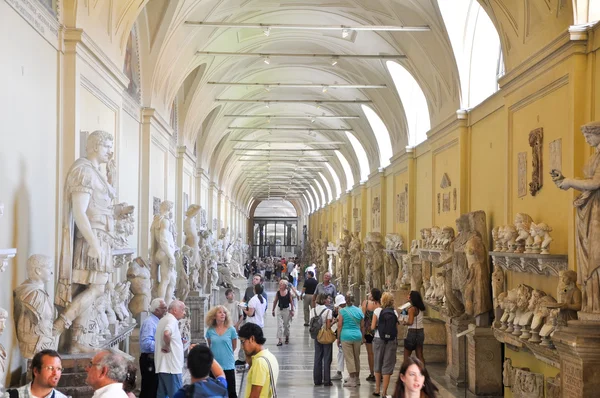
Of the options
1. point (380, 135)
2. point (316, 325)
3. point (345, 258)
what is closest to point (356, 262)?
point (345, 258)

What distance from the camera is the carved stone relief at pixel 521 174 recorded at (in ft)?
35.2

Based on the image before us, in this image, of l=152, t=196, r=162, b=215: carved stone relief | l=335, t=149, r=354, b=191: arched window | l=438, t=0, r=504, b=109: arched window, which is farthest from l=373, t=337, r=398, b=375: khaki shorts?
l=335, t=149, r=354, b=191: arched window

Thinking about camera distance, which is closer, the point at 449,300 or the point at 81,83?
the point at 81,83

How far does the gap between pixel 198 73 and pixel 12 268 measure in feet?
45.7

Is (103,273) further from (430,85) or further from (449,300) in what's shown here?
(430,85)

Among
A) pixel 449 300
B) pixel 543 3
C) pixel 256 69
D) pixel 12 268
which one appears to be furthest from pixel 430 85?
pixel 12 268

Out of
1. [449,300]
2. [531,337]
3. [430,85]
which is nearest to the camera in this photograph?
[531,337]

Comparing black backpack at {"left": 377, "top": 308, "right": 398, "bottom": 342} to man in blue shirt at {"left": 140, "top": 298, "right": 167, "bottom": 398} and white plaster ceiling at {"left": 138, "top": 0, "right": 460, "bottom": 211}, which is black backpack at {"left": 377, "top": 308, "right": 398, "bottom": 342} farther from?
white plaster ceiling at {"left": 138, "top": 0, "right": 460, "bottom": 211}

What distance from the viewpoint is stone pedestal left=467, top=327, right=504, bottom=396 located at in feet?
38.0

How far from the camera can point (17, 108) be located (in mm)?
7617

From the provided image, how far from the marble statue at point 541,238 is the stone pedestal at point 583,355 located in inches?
69.2

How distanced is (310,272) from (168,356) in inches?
458

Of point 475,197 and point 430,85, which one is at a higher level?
point 430,85

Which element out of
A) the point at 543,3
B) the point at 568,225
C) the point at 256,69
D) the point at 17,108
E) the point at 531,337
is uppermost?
the point at 256,69
